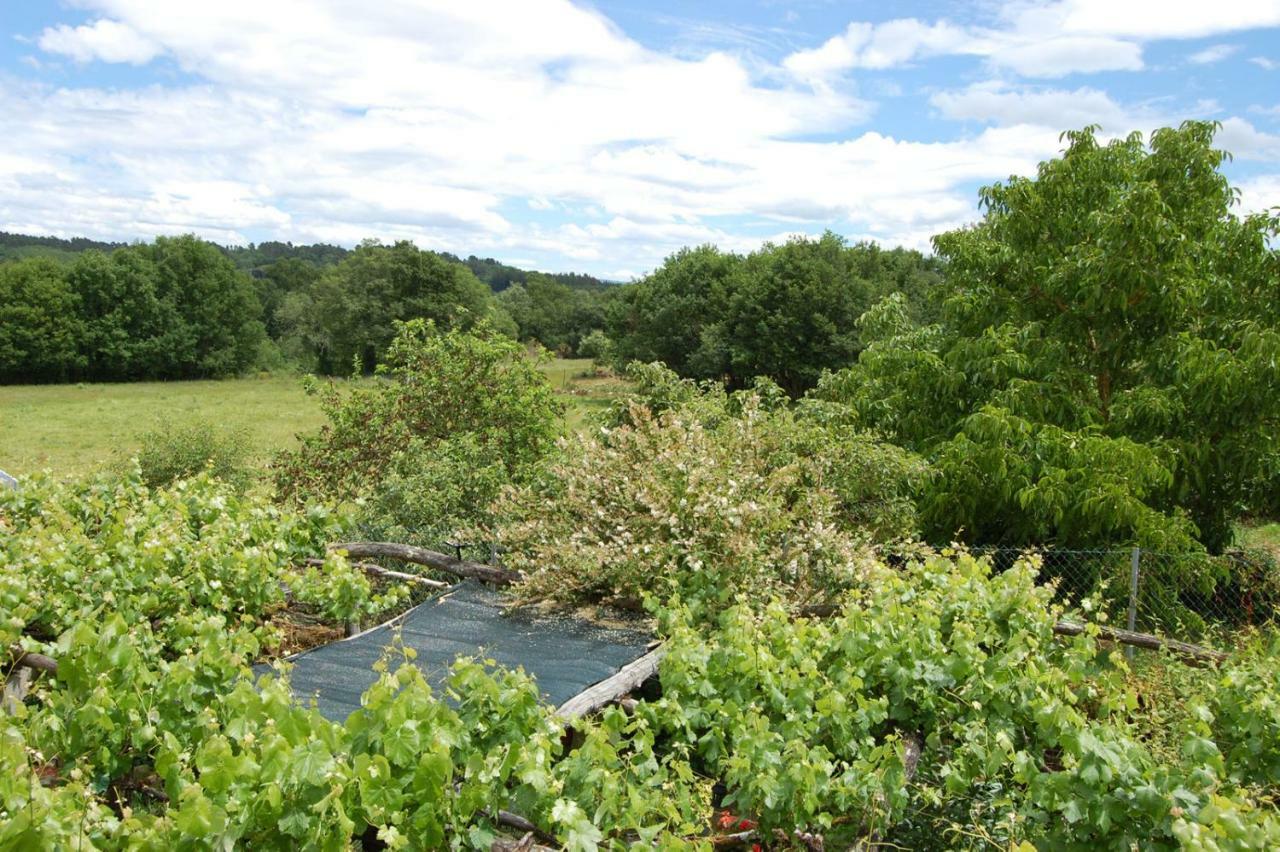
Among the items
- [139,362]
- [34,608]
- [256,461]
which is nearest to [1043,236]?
[34,608]

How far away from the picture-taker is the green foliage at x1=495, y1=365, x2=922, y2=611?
5.59 metres

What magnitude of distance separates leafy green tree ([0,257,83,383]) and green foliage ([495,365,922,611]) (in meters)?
39.6

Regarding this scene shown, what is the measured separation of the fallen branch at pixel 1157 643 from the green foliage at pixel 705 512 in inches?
46.1

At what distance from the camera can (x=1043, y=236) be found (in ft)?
31.3

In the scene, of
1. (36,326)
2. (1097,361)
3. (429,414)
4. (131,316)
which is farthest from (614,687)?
(131,316)

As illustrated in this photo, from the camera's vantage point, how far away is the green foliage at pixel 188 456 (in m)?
12.2

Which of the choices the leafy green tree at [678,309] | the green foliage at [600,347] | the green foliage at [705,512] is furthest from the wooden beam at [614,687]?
the green foliage at [600,347]

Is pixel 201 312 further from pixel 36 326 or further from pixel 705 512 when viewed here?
pixel 705 512

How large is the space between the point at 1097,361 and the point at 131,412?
29510mm

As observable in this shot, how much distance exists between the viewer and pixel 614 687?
4520 millimetres

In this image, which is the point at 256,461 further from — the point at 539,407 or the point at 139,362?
the point at 139,362

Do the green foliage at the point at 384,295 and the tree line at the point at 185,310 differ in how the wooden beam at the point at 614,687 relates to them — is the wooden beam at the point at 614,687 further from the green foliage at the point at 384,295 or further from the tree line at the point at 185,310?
the green foliage at the point at 384,295

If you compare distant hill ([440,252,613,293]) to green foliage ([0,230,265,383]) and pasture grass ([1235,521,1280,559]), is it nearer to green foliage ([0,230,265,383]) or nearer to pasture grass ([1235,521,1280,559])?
green foliage ([0,230,265,383])

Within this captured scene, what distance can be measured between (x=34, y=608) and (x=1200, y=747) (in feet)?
16.9
